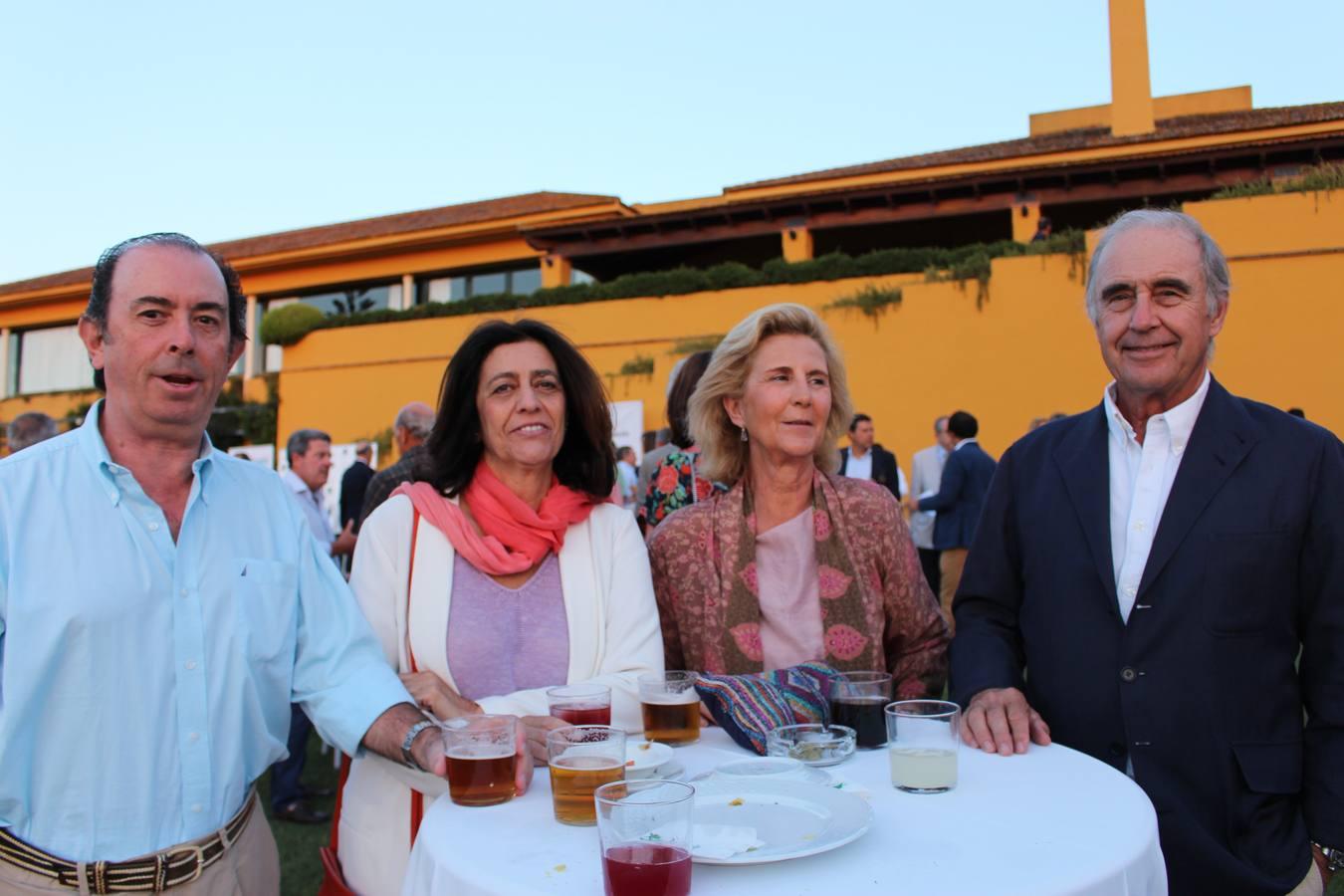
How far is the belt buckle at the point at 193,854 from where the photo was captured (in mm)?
1812

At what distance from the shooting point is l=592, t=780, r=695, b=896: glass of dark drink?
120 cm

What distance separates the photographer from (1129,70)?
18.6 metres

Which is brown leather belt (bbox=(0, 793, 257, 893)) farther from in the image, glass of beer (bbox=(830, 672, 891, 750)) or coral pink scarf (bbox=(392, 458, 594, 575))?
glass of beer (bbox=(830, 672, 891, 750))

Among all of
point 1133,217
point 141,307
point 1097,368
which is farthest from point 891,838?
point 1097,368

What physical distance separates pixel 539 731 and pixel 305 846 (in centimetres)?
313

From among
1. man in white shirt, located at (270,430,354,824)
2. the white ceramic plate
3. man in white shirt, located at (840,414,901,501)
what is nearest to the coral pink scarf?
the white ceramic plate

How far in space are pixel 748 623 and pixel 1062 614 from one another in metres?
0.83

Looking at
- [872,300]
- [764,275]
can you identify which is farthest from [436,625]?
[764,275]

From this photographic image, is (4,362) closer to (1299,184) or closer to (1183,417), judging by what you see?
(1299,184)

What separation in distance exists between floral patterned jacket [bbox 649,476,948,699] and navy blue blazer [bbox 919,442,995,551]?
4.90 meters

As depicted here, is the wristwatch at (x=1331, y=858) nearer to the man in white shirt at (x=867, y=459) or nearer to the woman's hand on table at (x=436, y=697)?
the woman's hand on table at (x=436, y=697)

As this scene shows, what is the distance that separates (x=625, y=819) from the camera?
1217mm

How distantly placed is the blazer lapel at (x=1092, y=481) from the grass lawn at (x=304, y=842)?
254 centimetres

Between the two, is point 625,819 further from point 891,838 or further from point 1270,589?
point 1270,589
